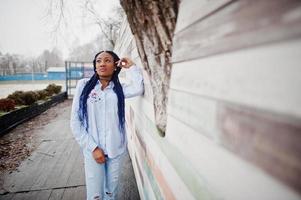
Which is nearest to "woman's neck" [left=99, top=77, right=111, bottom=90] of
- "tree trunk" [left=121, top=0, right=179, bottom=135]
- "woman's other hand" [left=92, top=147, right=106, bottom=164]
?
"woman's other hand" [left=92, top=147, right=106, bottom=164]

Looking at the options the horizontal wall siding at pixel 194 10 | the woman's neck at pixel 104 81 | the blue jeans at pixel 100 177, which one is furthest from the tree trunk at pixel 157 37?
the blue jeans at pixel 100 177

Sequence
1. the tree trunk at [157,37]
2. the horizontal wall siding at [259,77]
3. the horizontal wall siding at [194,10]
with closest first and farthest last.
→ the horizontal wall siding at [259,77] < the horizontal wall siding at [194,10] < the tree trunk at [157,37]

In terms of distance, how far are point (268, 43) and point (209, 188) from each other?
1.96 feet

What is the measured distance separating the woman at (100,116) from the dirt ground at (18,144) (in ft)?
9.45

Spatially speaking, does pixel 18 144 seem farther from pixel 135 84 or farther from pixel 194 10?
pixel 194 10

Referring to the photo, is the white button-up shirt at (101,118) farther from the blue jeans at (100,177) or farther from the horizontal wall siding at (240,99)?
the horizontal wall siding at (240,99)

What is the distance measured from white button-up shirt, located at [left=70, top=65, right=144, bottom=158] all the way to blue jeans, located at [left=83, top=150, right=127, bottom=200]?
0.15 meters

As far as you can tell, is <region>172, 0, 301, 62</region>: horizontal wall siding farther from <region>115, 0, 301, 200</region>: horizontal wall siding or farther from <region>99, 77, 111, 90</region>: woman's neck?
<region>99, 77, 111, 90</region>: woman's neck

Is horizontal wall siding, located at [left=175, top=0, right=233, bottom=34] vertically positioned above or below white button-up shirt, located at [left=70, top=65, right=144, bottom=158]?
above

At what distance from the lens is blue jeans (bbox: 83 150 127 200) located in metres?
2.61

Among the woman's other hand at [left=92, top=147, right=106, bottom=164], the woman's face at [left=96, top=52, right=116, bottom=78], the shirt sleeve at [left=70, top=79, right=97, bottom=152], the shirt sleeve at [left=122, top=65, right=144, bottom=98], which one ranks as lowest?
the woman's other hand at [left=92, top=147, right=106, bottom=164]

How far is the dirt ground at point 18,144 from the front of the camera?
493 centimetres

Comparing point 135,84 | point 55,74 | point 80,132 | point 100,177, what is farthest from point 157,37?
point 55,74

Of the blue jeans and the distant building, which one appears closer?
the blue jeans
